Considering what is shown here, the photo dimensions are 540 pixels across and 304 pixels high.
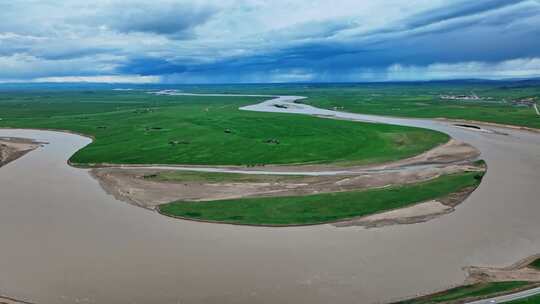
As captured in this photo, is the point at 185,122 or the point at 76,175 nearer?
the point at 76,175


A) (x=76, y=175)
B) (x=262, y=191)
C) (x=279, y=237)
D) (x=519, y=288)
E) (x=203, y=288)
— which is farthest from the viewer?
(x=76, y=175)

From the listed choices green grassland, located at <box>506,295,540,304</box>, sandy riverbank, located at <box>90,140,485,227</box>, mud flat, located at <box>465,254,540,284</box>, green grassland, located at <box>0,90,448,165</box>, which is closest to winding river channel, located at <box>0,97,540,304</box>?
mud flat, located at <box>465,254,540,284</box>

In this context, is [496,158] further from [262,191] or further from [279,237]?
[279,237]

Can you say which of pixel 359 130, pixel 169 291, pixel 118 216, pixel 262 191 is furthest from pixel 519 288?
pixel 359 130

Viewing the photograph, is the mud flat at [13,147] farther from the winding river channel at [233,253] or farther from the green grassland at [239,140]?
the winding river channel at [233,253]

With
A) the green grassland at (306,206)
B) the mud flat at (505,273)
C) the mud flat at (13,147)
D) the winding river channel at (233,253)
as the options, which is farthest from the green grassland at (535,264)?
the mud flat at (13,147)

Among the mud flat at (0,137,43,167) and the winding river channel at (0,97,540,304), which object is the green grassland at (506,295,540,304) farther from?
the mud flat at (0,137,43,167)
